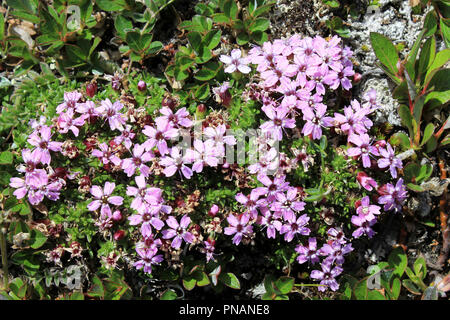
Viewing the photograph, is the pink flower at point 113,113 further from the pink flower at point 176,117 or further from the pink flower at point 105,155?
the pink flower at point 176,117

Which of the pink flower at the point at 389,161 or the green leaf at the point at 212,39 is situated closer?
the pink flower at the point at 389,161

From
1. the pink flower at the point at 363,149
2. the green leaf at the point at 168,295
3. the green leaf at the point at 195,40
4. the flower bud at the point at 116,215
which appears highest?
the green leaf at the point at 195,40

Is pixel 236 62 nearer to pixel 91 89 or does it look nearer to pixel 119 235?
pixel 91 89

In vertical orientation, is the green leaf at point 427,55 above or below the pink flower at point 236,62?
above

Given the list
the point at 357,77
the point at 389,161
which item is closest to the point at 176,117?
the point at 357,77

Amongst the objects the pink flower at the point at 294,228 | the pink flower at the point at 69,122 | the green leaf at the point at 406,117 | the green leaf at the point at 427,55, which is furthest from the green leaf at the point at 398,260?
the pink flower at the point at 69,122

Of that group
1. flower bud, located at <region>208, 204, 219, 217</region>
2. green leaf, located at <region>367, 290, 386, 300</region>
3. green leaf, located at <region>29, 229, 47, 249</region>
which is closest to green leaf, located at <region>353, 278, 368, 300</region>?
green leaf, located at <region>367, 290, 386, 300</region>

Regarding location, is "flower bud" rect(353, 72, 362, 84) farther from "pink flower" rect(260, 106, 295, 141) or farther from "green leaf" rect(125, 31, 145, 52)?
"green leaf" rect(125, 31, 145, 52)
